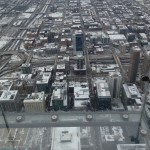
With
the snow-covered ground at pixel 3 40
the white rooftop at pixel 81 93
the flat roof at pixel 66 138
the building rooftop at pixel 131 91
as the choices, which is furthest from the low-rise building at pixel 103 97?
the snow-covered ground at pixel 3 40

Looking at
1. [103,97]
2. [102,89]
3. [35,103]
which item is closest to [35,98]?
[35,103]

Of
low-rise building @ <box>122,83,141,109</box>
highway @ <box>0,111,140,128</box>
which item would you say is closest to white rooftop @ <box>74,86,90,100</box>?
low-rise building @ <box>122,83,141,109</box>

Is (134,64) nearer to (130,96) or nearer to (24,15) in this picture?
(130,96)

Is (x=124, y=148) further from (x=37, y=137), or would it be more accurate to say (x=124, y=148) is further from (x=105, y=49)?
(x=105, y=49)

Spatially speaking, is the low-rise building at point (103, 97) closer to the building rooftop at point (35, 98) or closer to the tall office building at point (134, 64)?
the tall office building at point (134, 64)

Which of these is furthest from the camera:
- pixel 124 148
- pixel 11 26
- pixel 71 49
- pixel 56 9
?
pixel 56 9

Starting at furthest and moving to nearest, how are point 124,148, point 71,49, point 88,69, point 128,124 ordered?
point 71,49, point 88,69, point 128,124, point 124,148

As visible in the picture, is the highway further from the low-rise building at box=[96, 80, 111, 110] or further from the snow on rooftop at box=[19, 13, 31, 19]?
the snow on rooftop at box=[19, 13, 31, 19]

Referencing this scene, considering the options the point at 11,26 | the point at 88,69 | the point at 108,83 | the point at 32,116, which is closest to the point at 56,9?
the point at 11,26
